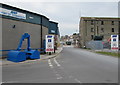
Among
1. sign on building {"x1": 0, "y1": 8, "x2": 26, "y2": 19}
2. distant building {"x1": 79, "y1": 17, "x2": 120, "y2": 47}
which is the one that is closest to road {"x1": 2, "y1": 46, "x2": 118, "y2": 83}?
sign on building {"x1": 0, "y1": 8, "x2": 26, "y2": 19}

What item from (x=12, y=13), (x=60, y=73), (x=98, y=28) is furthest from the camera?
(x=98, y=28)

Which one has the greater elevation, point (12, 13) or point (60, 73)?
point (12, 13)

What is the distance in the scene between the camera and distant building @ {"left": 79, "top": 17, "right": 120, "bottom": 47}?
153 ft

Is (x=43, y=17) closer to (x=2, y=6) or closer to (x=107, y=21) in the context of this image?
(x=2, y=6)

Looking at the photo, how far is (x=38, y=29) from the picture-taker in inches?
769

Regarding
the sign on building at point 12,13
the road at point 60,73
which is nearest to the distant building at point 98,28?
the sign on building at point 12,13

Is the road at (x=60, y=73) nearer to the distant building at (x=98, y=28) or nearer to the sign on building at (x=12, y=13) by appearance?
the sign on building at (x=12, y=13)

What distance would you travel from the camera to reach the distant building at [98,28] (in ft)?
153

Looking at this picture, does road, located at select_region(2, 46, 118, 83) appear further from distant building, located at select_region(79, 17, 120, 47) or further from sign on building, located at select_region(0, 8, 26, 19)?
distant building, located at select_region(79, 17, 120, 47)

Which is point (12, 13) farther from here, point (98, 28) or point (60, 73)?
point (98, 28)

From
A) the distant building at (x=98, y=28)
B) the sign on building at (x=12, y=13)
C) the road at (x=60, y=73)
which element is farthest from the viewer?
the distant building at (x=98, y=28)

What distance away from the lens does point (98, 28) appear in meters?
46.9

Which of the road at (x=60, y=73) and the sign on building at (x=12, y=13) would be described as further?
the sign on building at (x=12, y=13)

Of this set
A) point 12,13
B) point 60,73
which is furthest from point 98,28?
point 60,73
